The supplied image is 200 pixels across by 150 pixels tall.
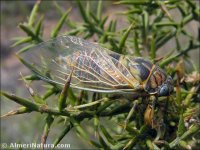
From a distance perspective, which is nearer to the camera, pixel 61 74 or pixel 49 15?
pixel 61 74

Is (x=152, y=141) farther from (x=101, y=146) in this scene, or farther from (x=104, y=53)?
(x=104, y=53)

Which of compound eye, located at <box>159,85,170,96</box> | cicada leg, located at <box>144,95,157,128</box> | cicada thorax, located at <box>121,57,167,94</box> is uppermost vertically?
cicada thorax, located at <box>121,57,167,94</box>

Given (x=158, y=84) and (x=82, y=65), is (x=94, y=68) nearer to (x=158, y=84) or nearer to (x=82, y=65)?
(x=82, y=65)

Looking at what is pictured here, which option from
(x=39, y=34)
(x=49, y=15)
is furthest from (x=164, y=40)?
(x=49, y=15)

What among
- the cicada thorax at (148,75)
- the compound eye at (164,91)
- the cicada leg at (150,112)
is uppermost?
the cicada thorax at (148,75)

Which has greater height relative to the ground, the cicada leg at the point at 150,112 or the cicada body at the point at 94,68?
the cicada body at the point at 94,68

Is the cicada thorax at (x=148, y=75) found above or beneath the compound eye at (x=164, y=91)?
above
